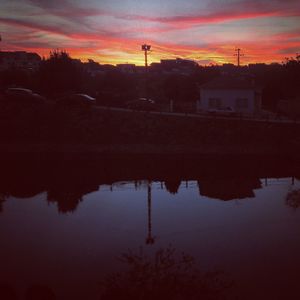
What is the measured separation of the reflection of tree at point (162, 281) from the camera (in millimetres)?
14000

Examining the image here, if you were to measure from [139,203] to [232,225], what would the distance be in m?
7.12

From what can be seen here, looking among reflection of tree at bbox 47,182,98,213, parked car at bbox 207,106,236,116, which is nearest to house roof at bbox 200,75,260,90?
parked car at bbox 207,106,236,116

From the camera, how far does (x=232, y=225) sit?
73.5ft

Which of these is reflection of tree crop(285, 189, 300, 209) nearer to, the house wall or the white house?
the white house

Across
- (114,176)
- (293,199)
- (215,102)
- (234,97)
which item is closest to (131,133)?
(114,176)

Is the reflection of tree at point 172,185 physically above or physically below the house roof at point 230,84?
below

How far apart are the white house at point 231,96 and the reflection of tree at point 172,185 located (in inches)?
717

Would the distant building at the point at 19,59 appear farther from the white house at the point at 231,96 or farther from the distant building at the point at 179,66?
the white house at the point at 231,96

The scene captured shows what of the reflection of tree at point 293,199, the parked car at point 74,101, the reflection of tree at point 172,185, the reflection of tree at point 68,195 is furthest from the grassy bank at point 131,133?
the reflection of tree at point 293,199

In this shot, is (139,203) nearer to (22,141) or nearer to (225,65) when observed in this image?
(22,141)

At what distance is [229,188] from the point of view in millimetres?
→ 31047

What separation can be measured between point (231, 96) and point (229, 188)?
72.0ft

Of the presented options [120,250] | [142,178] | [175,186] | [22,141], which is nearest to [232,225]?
[120,250]

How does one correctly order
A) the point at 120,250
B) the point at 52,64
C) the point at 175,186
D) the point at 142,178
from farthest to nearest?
the point at 52,64, the point at 142,178, the point at 175,186, the point at 120,250
